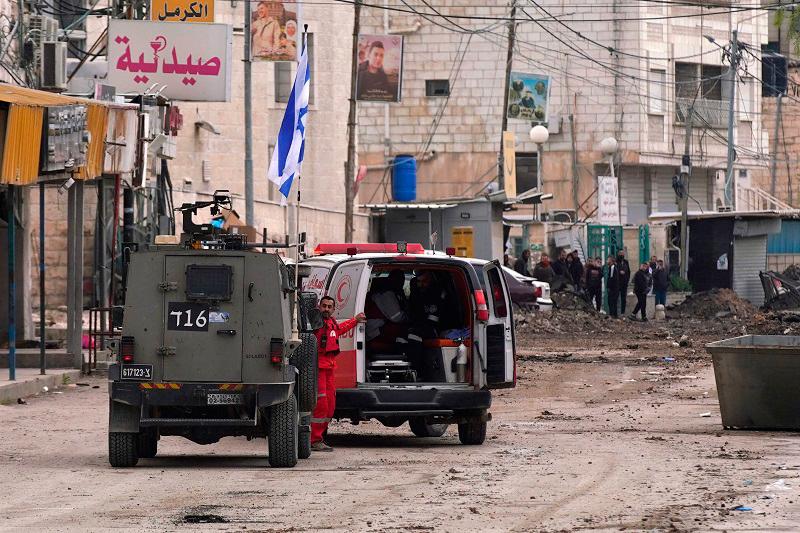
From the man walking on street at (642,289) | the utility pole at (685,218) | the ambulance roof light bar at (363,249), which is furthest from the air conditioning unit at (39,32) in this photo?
the utility pole at (685,218)

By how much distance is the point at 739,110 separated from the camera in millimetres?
67688

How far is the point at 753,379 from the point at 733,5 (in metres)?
52.4

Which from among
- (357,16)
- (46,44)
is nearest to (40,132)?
(46,44)

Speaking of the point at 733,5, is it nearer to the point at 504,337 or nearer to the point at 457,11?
the point at 457,11

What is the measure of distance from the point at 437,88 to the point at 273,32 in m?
28.0

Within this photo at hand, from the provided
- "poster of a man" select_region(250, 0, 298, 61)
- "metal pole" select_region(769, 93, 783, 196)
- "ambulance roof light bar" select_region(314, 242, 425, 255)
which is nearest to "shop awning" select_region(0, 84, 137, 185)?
"ambulance roof light bar" select_region(314, 242, 425, 255)

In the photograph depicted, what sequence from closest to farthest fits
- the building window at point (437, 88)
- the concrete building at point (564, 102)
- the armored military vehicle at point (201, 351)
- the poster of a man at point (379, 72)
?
1. the armored military vehicle at point (201, 351)
2. the poster of a man at point (379, 72)
3. the concrete building at point (564, 102)
4. the building window at point (437, 88)

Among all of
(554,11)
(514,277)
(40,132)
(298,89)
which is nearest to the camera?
(298,89)

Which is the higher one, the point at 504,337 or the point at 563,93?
the point at 563,93

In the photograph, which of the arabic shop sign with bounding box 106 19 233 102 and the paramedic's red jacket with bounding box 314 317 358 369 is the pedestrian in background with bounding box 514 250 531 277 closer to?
the arabic shop sign with bounding box 106 19 233 102

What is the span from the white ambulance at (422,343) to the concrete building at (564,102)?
45912mm

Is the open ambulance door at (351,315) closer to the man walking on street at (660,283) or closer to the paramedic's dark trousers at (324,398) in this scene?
the paramedic's dark trousers at (324,398)

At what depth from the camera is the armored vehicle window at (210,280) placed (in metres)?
13.7

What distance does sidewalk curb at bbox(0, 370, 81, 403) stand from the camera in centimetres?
2098
